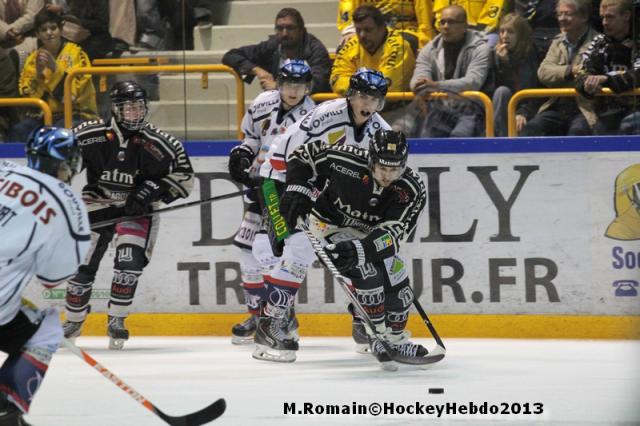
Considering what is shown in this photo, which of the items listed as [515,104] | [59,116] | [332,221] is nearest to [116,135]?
[59,116]

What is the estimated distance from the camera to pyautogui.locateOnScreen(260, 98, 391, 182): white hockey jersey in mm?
6438

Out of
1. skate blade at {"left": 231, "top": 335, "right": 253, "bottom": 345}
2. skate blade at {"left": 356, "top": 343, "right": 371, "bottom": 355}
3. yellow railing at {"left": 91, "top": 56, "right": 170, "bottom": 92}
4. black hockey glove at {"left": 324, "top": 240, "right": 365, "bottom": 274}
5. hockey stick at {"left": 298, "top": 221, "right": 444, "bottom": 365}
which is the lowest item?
skate blade at {"left": 231, "top": 335, "right": 253, "bottom": 345}

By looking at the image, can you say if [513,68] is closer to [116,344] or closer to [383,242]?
[383,242]

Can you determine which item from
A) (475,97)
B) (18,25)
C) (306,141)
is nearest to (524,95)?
(475,97)

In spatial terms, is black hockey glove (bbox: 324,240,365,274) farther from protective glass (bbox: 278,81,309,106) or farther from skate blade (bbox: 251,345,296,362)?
protective glass (bbox: 278,81,309,106)

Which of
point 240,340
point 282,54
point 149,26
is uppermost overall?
point 149,26

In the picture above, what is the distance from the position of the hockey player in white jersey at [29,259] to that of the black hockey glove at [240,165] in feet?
9.31

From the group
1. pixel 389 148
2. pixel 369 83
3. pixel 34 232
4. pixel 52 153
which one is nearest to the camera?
pixel 34 232

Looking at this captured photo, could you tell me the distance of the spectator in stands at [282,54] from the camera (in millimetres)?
7457

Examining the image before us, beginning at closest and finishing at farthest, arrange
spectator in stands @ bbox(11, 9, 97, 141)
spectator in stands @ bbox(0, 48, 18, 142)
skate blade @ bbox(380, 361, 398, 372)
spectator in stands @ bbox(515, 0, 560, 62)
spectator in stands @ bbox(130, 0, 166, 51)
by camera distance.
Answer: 1. skate blade @ bbox(380, 361, 398, 372)
2. spectator in stands @ bbox(515, 0, 560, 62)
3. spectator in stands @ bbox(130, 0, 166, 51)
4. spectator in stands @ bbox(11, 9, 97, 141)
5. spectator in stands @ bbox(0, 48, 18, 142)

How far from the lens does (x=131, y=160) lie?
693cm

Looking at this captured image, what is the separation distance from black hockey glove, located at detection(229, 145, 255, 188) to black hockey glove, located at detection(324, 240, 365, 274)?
4.01ft

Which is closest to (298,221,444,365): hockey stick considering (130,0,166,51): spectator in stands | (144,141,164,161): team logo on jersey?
(144,141,164,161): team logo on jersey

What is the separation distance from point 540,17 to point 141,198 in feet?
7.63
